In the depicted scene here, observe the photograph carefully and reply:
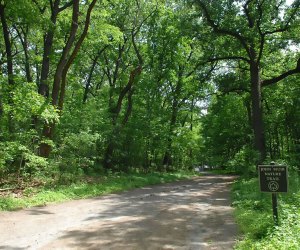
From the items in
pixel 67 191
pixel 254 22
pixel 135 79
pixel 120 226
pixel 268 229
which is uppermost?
pixel 254 22

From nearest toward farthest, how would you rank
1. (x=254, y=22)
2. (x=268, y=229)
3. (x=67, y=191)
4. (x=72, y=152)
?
(x=268, y=229) → (x=67, y=191) → (x=72, y=152) → (x=254, y=22)

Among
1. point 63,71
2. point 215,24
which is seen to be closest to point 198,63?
point 215,24

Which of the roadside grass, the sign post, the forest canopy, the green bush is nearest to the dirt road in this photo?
the roadside grass

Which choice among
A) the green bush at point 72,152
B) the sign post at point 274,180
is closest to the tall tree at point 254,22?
the green bush at point 72,152

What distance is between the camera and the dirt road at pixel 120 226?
695 centimetres

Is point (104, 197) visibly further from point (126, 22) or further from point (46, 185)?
point (126, 22)

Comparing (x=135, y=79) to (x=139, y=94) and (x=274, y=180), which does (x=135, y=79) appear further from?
(x=274, y=180)

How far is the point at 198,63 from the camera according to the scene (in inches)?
952

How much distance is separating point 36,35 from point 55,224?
18822 mm

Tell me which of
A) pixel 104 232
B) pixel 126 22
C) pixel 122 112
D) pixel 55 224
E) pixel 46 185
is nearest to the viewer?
pixel 104 232

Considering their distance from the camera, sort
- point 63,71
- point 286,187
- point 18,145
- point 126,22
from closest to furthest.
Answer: point 286,187, point 18,145, point 63,71, point 126,22

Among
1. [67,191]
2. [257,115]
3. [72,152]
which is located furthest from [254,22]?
[67,191]

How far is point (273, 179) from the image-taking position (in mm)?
7168

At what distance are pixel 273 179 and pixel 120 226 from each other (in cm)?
386
